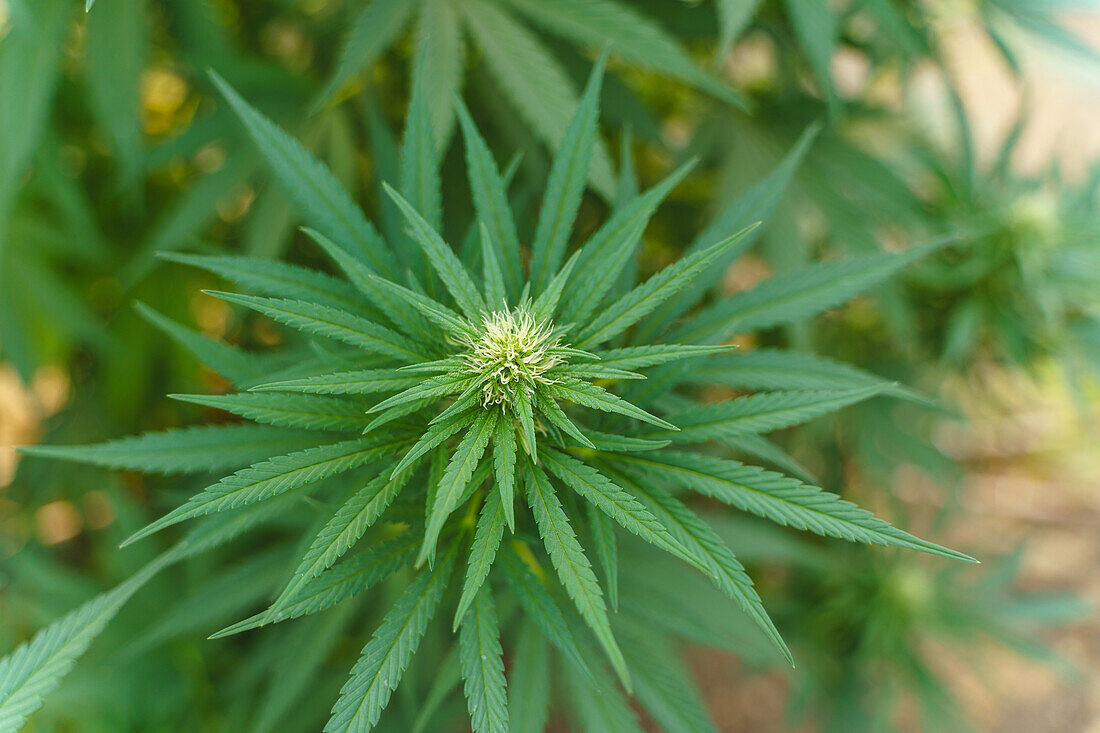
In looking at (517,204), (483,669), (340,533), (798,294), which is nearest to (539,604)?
(483,669)

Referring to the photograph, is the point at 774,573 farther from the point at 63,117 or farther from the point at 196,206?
the point at 63,117

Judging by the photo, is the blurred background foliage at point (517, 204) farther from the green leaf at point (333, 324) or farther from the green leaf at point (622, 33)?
the green leaf at point (333, 324)

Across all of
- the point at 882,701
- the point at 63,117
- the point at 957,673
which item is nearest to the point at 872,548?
the point at 882,701

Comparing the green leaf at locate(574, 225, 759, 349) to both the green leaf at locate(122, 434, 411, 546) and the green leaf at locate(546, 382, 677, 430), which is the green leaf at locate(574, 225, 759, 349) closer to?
the green leaf at locate(546, 382, 677, 430)

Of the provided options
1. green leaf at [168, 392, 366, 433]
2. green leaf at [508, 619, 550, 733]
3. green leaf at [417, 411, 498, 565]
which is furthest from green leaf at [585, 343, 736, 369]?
green leaf at [508, 619, 550, 733]

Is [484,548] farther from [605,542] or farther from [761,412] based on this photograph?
[761,412]

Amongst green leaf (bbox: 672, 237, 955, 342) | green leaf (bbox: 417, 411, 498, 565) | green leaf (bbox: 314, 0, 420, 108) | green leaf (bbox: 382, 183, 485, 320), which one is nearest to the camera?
green leaf (bbox: 417, 411, 498, 565)
